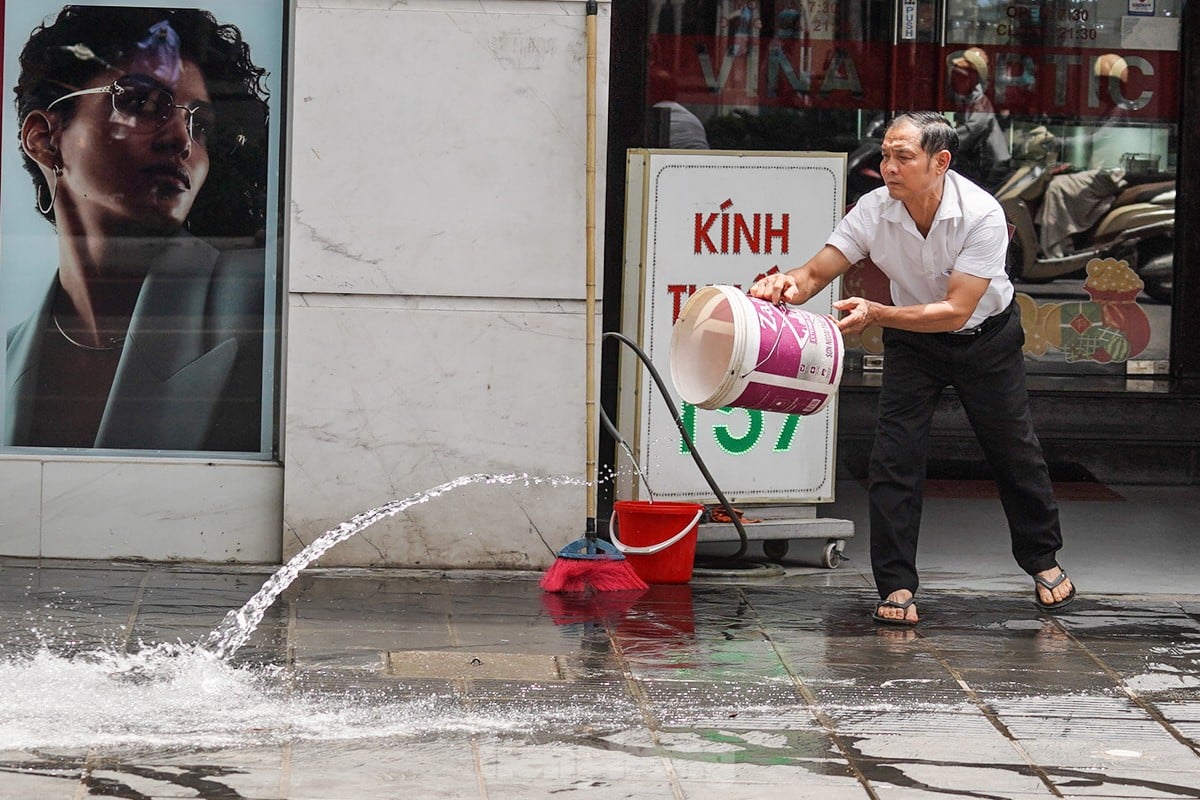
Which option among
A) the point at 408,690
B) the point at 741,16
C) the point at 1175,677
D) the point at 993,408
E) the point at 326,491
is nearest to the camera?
the point at 408,690

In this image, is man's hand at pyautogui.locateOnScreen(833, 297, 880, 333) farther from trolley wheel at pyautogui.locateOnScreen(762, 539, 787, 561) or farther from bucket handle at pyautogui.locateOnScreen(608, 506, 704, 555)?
trolley wheel at pyautogui.locateOnScreen(762, 539, 787, 561)

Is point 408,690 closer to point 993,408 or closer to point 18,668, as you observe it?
point 18,668

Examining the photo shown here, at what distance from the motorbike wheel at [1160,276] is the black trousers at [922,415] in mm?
3742

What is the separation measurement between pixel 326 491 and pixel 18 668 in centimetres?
170

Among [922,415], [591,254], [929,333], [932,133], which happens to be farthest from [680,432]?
[932,133]

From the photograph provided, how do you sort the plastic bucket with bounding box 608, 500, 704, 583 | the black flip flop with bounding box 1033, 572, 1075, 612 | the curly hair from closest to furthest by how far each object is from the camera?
the black flip flop with bounding box 1033, 572, 1075, 612
the plastic bucket with bounding box 608, 500, 704, 583
the curly hair

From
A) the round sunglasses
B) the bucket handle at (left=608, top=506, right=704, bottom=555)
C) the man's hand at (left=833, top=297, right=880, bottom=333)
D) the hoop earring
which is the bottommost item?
the bucket handle at (left=608, top=506, right=704, bottom=555)

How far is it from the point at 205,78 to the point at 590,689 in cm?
288

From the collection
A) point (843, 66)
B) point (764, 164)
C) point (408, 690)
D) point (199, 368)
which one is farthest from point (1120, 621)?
point (843, 66)

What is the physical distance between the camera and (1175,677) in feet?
17.1

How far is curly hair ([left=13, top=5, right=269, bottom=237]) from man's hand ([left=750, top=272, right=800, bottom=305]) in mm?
2060

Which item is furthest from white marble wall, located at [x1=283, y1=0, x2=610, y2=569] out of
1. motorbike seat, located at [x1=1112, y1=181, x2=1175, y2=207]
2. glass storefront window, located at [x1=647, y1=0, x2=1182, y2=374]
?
motorbike seat, located at [x1=1112, y1=181, x2=1175, y2=207]

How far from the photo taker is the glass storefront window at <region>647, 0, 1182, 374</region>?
9.12m

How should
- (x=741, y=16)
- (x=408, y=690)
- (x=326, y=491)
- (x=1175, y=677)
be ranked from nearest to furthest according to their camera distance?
(x=408, y=690) → (x=1175, y=677) → (x=326, y=491) → (x=741, y=16)
